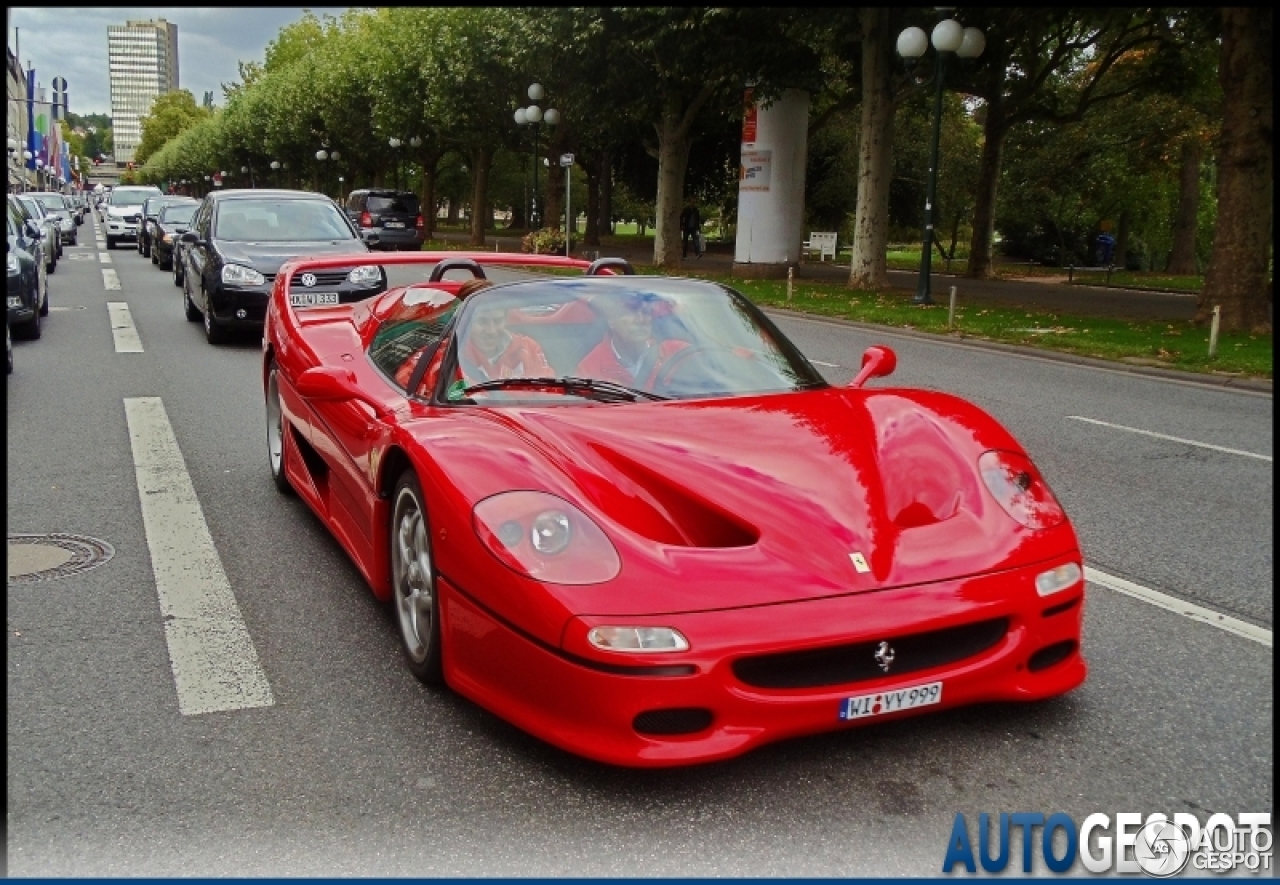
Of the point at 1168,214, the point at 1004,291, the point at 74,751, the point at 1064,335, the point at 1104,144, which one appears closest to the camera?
the point at 74,751

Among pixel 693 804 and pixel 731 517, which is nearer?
pixel 693 804

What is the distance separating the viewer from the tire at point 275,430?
21.3ft

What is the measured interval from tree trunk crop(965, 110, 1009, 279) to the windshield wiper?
90.4 feet

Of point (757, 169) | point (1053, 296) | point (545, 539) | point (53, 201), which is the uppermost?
point (757, 169)

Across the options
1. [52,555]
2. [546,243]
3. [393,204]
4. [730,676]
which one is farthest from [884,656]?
[393,204]

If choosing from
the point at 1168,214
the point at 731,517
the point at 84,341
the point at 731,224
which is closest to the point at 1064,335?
the point at 84,341

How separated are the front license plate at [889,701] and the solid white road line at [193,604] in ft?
6.06

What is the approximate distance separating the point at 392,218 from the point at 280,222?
2404cm

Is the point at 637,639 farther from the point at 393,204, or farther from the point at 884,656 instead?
the point at 393,204

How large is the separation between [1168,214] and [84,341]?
4503 centimetres

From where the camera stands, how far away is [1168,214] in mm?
48094

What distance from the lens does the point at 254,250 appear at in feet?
45.0

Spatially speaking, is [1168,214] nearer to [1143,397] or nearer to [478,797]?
[1143,397]

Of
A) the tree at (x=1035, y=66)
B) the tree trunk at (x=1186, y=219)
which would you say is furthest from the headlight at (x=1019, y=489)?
the tree trunk at (x=1186, y=219)
